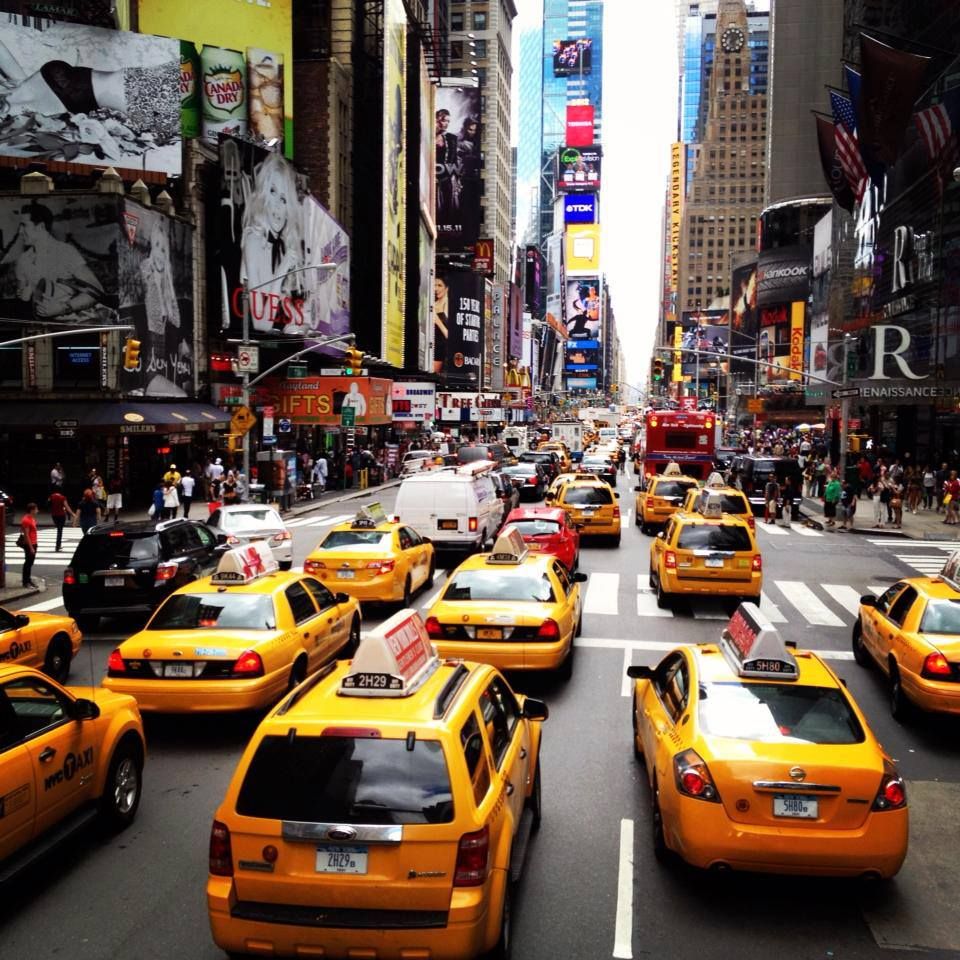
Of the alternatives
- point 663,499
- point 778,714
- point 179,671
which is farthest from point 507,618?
point 663,499

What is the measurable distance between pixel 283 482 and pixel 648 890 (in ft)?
106

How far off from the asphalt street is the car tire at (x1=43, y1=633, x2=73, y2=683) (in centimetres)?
218

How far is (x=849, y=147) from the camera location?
172ft

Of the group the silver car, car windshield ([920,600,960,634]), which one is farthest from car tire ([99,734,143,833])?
the silver car

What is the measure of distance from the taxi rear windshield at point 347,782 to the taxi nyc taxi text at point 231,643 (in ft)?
14.1

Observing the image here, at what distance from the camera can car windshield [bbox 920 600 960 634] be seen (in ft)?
33.9

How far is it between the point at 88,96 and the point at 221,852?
153ft

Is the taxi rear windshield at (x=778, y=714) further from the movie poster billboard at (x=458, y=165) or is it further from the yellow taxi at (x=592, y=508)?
the movie poster billboard at (x=458, y=165)

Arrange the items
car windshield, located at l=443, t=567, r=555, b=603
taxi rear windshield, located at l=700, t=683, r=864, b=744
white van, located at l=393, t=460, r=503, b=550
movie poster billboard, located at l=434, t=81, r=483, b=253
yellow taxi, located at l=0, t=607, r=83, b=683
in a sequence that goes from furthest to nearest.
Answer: movie poster billboard, located at l=434, t=81, r=483, b=253
white van, located at l=393, t=460, r=503, b=550
car windshield, located at l=443, t=567, r=555, b=603
yellow taxi, located at l=0, t=607, r=83, b=683
taxi rear windshield, located at l=700, t=683, r=864, b=744

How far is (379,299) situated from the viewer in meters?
70.1

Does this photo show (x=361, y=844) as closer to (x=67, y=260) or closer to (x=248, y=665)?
(x=248, y=665)

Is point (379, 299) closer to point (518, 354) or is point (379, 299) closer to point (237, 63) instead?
point (237, 63)

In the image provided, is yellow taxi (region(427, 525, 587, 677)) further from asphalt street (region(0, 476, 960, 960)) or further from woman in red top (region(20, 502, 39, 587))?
woman in red top (region(20, 502, 39, 587))

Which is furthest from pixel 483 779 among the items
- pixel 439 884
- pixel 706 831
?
pixel 706 831
